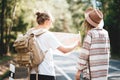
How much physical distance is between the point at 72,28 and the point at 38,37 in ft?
336

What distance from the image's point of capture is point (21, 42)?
6.10m

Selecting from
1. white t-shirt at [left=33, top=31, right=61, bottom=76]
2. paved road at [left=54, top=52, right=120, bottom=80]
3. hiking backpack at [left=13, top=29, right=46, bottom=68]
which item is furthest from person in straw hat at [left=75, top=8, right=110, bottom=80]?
paved road at [left=54, top=52, right=120, bottom=80]

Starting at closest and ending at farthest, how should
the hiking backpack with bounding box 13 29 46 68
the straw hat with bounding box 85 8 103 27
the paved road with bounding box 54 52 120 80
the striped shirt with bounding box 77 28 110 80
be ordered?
the striped shirt with bounding box 77 28 110 80, the straw hat with bounding box 85 8 103 27, the hiking backpack with bounding box 13 29 46 68, the paved road with bounding box 54 52 120 80

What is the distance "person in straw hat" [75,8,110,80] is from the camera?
5.47 metres

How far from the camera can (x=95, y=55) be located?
5.46 m

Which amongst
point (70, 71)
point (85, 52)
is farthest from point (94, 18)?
point (70, 71)

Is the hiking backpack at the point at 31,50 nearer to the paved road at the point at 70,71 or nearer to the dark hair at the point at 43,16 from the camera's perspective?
the dark hair at the point at 43,16

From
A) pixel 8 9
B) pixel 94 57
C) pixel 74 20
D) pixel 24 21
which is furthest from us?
pixel 74 20

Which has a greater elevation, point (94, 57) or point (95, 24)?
point (95, 24)

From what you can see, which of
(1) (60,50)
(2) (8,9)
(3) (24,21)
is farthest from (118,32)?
(1) (60,50)

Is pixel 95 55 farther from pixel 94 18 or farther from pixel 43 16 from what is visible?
pixel 43 16

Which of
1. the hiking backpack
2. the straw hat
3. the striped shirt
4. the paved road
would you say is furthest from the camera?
the paved road

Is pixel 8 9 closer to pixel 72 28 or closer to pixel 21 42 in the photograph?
pixel 21 42

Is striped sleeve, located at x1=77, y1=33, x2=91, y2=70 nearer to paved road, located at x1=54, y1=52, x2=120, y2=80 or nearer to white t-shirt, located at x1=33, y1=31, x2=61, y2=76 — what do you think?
white t-shirt, located at x1=33, y1=31, x2=61, y2=76
